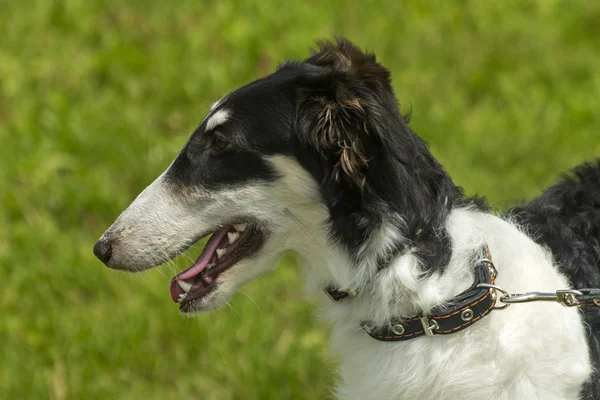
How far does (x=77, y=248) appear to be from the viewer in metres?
5.13

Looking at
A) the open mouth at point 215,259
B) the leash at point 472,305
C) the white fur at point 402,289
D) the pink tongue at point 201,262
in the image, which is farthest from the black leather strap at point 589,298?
the pink tongue at point 201,262

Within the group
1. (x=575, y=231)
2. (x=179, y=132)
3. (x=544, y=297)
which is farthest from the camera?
(x=179, y=132)

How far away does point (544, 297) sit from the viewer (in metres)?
2.65

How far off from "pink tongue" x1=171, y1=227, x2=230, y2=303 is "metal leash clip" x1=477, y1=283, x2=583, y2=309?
0.94m

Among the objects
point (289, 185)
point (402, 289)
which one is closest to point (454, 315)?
point (402, 289)

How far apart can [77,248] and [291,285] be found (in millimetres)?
1381

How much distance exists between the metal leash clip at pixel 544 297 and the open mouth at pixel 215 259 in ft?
2.69

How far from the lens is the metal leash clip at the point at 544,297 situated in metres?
2.65

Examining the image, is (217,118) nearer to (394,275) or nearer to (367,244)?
(367,244)

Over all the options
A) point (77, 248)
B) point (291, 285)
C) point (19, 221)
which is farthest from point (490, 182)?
point (19, 221)

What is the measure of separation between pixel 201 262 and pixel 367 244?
625 mm

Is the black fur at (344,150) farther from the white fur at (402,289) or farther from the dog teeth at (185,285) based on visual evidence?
the dog teeth at (185,285)

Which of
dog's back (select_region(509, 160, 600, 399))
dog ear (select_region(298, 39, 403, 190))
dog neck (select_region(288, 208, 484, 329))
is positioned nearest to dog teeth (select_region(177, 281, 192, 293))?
A: dog neck (select_region(288, 208, 484, 329))

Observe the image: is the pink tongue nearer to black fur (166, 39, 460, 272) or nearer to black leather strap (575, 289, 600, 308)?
black fur (166, 39, 460, 272)
